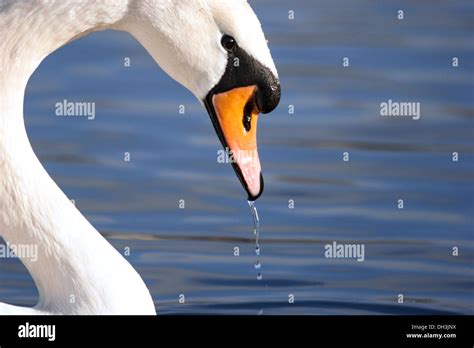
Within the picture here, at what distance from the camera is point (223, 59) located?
6.46 metres

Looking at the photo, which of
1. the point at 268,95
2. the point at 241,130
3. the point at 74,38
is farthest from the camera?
the point at 241,130

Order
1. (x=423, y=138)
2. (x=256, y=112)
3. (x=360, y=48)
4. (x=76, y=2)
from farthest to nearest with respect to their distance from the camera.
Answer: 1. (x=360, y=48)
2. (x=423, y=138)
3. (x=256, y=112)
4. (x=76, y=2)

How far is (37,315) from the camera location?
658cm

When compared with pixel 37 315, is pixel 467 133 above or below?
above

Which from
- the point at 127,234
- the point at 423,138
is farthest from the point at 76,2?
the point at 423,138

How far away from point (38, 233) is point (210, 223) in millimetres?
3094

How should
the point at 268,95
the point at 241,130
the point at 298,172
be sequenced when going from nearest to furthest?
the point at 268,95, the point at 241,130, the point at 298,172

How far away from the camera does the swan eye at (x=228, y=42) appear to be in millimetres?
6352

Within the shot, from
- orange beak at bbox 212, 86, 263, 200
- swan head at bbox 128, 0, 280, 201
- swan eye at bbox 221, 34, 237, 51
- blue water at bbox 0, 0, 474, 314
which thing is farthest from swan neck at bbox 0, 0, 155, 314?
blue water at bbox 0, 0, 474, 314
